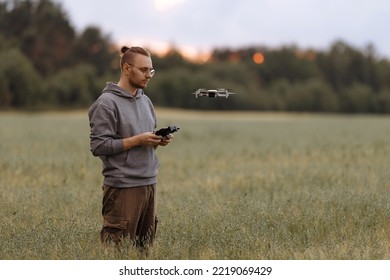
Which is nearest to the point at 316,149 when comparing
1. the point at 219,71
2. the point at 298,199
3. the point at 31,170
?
the point at 31,170

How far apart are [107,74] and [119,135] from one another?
6877cm

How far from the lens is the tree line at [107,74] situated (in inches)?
2677

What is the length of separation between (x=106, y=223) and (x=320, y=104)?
3369 inches

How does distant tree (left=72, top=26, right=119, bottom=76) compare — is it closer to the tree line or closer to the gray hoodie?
the tree line

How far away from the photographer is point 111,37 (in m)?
77.8

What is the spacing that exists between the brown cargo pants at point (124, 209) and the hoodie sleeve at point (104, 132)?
15.4 inches

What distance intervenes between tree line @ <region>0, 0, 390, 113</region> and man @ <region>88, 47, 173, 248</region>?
5447cm

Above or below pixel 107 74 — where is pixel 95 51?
above

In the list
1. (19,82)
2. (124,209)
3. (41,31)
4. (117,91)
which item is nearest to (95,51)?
(41,31)

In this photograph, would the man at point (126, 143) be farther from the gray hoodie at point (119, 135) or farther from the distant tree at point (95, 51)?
the distant tree at point (95, 51)

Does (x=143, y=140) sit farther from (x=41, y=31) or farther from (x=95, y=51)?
(x=95, y=51)

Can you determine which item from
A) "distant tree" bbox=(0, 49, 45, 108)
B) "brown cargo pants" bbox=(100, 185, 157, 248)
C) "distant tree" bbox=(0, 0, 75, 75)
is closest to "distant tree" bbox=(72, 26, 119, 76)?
"distant tree" bbox=(0, 0, 75, 75)

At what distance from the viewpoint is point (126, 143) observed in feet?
18.1

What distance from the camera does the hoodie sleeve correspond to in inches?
217
